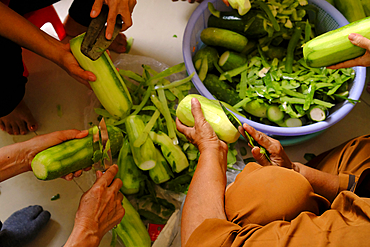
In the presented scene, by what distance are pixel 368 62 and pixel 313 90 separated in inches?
14.2

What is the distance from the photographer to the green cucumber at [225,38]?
1.49 meters

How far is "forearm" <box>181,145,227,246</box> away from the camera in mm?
786

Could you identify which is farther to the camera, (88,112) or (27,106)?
(27,106)

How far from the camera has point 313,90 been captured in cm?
138

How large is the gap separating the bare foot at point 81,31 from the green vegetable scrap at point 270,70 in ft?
2.27

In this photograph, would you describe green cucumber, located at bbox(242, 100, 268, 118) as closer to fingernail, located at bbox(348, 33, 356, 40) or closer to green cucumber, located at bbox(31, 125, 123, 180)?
fingernail, located at bbox(348, 33, 356, 40)

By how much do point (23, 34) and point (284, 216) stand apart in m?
1.37

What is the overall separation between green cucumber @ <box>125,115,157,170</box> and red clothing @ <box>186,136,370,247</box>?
538 mm

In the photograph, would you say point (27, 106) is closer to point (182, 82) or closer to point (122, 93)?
point (122, 93)

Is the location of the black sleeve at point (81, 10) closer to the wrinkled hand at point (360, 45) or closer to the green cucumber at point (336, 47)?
the green cucumber at point (336, 47)

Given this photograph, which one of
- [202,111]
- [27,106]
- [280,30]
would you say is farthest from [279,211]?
[27,106]

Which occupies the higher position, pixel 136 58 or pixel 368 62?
pixel 136 58

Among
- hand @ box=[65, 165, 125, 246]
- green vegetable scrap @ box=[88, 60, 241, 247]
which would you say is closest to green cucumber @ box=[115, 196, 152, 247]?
green vegetable scrap @ box=[88, 60, 241, 247]

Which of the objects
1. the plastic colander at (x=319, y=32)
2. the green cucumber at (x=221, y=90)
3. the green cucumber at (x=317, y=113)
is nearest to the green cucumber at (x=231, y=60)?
the green cucumber at (x=221, y=90)
